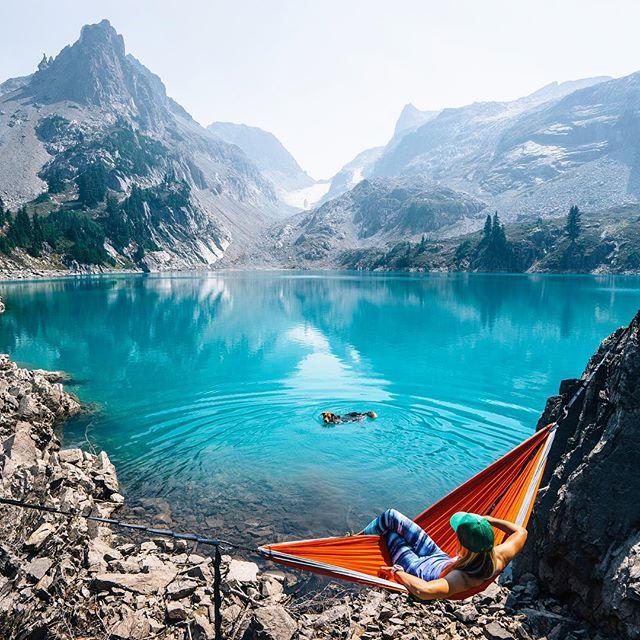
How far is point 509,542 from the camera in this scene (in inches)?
205

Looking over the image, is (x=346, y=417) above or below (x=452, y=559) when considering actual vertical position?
below

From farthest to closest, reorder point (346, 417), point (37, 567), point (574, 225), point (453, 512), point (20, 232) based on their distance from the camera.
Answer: point (574, 225) → point (20, 232) → point (346, 417) → point (453, 512) → point (37, 567)

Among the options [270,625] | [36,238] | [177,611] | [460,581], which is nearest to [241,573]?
[177,611]

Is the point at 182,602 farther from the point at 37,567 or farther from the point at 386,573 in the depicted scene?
the point at 386,573

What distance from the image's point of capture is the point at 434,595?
4836 millimetres

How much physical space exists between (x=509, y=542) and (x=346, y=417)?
1259 cm

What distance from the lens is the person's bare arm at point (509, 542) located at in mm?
5004

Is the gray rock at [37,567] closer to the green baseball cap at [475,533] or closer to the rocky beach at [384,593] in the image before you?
the rocky beach at [384,593]

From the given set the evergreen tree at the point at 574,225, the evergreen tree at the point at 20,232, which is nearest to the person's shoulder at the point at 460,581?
the evergreen tree at the point at 20,232

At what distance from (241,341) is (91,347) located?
10.4 m

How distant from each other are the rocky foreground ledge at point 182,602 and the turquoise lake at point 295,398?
8.98 ft

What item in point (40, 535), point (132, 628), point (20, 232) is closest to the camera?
point (132, 628)

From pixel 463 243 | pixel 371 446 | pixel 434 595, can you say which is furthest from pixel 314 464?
pixel 463 243

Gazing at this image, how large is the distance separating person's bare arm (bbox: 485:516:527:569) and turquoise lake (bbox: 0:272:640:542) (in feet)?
17.3
